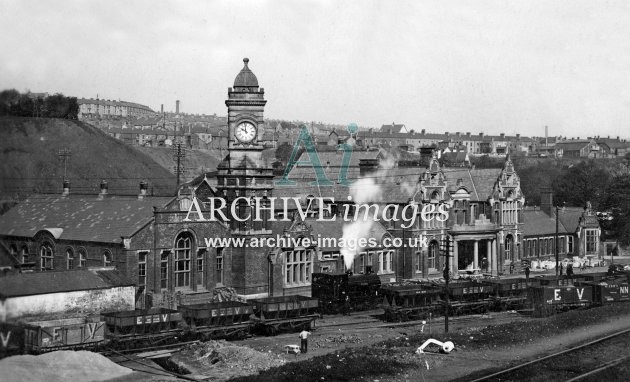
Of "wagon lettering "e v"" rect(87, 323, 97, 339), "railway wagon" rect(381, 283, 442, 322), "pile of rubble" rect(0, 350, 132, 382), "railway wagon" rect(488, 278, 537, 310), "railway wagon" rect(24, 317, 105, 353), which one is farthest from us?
"railway wagon" rect(488, 278, 537, 310)

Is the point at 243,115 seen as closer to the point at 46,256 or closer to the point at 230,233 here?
the point at 230,233

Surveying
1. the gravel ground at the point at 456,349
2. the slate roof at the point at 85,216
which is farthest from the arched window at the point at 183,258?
the gravel ground at the point at 456,349

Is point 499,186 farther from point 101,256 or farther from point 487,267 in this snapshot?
point 101,256

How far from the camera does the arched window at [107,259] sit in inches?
1772

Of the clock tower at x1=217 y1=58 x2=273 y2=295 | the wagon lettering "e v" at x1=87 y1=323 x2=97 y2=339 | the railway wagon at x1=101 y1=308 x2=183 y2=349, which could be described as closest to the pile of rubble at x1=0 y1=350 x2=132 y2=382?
the wagon lettering "e v" at x1=87 y1=323 x2=97 y2=339

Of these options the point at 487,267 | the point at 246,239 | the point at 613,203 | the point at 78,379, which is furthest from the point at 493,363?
the point at 613,203

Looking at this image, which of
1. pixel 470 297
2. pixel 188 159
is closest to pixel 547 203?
pixel 470 297

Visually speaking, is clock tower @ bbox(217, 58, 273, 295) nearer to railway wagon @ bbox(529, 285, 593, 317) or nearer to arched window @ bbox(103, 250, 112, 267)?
arched window @ bbox(103, 250, 112, 267)

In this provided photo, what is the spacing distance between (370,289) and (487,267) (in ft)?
74.5

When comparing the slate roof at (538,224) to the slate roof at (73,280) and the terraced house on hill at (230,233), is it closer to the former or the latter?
the terraced house on hill at (230,233)

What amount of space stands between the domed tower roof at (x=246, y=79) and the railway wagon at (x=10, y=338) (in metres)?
38.5

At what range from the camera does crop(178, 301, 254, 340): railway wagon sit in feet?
125

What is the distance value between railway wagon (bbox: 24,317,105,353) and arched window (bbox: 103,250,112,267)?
8.91m

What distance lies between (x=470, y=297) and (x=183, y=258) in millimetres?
18159
